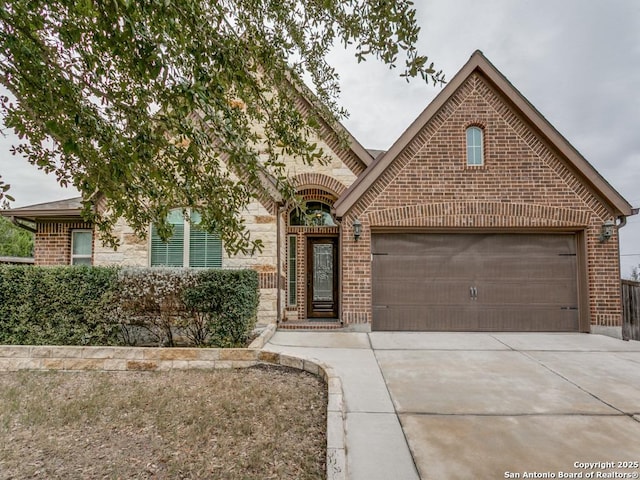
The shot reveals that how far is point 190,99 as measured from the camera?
247 centimetres

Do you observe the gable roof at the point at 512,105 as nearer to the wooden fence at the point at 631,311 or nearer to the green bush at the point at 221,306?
the wooden fence at the point at 631,311

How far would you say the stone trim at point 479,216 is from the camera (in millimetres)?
8727

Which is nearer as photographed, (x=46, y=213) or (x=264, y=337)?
(x=264, y=337)

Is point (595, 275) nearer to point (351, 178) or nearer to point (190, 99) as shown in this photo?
point (351, 178)

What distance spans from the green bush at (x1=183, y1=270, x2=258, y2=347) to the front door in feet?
12.6

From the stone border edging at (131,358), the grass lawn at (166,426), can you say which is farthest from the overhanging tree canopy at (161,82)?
the stone border edging at (131,358)

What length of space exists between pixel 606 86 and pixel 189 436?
78.9 ft

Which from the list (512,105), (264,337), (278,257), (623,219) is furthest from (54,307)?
(623,219)

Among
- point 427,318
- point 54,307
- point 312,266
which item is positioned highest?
A: point 312,266

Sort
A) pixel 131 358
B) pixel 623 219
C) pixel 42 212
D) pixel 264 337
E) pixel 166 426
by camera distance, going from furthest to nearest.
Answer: pixel 42 212 < pixel 623 219 < pixel 264 337 < pixel 131 358 < pixel 166 426

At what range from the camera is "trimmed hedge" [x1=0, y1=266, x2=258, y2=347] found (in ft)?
22.4

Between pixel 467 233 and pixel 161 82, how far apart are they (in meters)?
8.14

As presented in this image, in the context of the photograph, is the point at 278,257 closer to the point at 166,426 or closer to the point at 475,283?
the point at 475,283

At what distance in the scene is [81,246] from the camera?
1008cm
